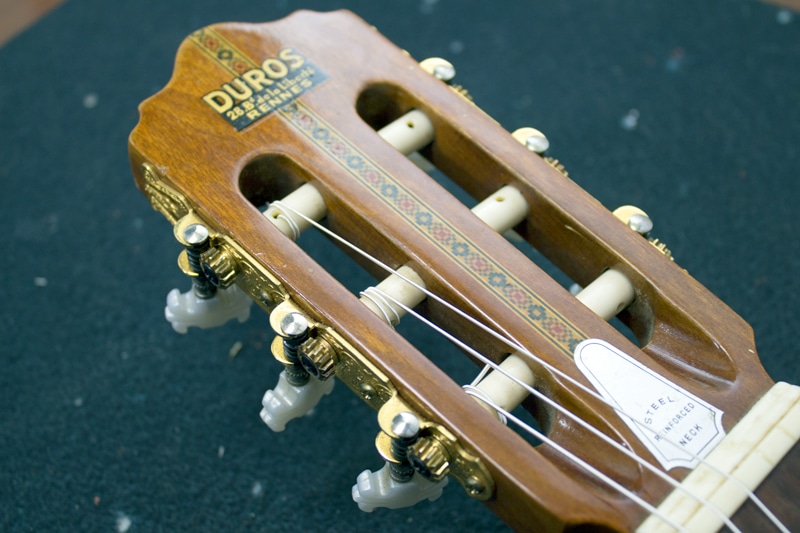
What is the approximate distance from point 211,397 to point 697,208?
37.0 inches

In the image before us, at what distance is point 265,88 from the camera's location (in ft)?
4.10

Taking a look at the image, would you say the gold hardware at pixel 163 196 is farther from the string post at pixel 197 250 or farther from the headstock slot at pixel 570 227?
the headstock slot at pixel 570 227

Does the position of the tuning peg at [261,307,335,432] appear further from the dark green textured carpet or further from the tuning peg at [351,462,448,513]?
the dark green textured carpet

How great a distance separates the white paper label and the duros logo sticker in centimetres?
52

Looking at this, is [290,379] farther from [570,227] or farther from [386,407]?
[570,227]

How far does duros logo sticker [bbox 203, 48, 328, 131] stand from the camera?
47.9 inches

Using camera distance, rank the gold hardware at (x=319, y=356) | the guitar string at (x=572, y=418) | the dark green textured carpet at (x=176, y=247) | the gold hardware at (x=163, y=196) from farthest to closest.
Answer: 1. the dark green textured carpet at (x=176, y=247)
2. the gold hardware at (x=163, y=196)
3. the gold hardware at (x=319, y=356)
4. the guitar string at (x=572, y=418)

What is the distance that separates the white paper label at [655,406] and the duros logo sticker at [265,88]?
1.71 ft

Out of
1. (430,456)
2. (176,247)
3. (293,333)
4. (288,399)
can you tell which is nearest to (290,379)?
(288,399)

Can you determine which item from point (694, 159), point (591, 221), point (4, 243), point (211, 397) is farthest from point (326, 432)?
point (694, 159)

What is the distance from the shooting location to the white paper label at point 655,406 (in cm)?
98

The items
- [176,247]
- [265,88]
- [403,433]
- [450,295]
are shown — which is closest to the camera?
[403,433]

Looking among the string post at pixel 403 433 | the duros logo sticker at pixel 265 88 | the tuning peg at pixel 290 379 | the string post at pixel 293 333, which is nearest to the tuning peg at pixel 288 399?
the tuning peg at pixel 290 379

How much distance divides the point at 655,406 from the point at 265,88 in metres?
0.66
